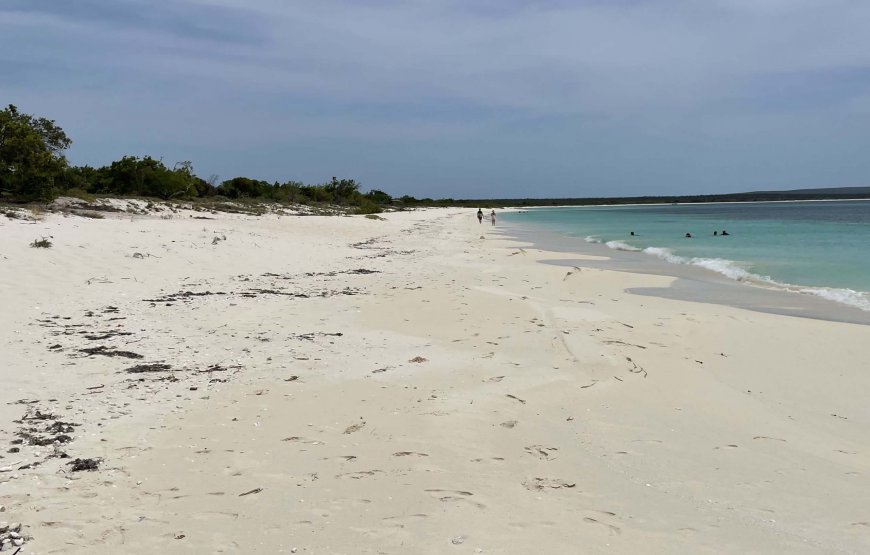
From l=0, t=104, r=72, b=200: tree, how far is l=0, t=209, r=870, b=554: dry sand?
562 inches

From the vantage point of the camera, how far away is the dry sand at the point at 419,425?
117 inches

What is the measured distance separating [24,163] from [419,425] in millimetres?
22788

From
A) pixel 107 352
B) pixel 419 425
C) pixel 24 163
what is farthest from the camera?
pixel 24 163

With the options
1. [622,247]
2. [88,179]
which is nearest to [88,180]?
[88,179]

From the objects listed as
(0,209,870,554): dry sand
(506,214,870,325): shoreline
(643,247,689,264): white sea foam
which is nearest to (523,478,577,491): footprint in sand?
(0,209,870,554): dry sand

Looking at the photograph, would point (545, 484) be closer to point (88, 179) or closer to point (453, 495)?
point (453, 495)

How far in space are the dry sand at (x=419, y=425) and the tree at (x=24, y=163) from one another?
14.3 m

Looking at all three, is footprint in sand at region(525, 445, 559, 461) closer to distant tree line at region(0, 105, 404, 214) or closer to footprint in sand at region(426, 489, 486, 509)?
footprint in sand at region(426, 489, 486, 509)

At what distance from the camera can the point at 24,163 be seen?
21250 millimetres

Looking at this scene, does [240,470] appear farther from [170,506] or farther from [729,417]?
[729,417]

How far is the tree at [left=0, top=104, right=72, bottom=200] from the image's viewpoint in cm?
2089

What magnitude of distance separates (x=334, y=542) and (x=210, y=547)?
557mm

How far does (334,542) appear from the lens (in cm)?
280

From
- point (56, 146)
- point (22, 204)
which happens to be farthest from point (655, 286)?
point (56, 146)
